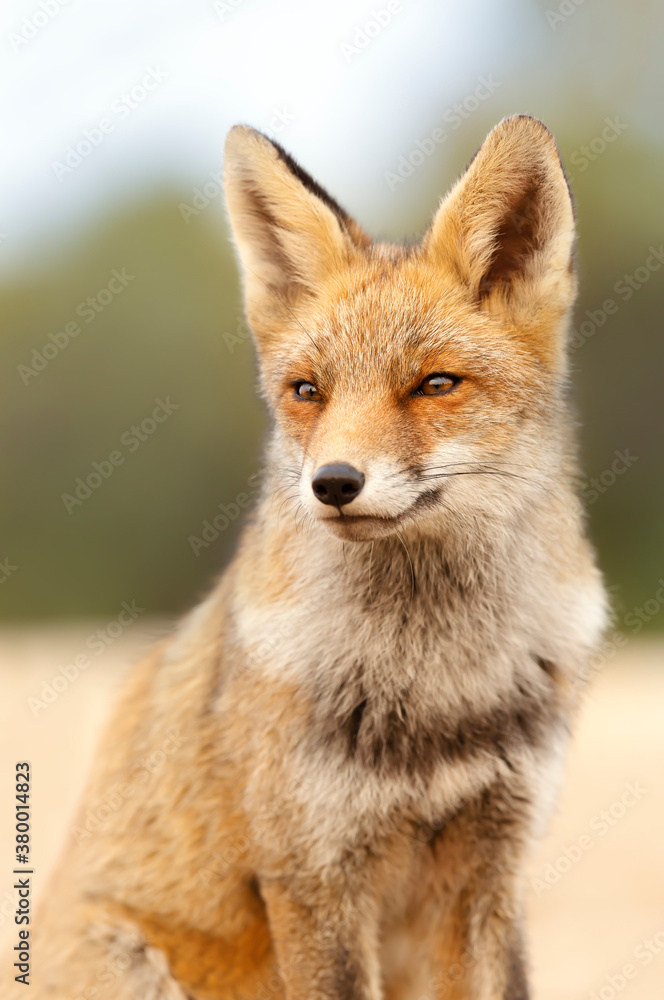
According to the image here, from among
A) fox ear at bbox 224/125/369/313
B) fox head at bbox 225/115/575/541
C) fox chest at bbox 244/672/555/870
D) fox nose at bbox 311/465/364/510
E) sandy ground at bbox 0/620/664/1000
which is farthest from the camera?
sandy ground at bbox 0/620/664/1000

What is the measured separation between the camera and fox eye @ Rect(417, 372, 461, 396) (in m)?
2.94

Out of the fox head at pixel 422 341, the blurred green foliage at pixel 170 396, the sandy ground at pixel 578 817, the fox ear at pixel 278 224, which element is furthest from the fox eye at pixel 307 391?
the blurred green foliage at pixel 170 396

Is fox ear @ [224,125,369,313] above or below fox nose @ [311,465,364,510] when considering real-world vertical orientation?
above

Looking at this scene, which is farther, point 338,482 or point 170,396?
point 170,396

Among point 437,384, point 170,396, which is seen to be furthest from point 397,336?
point 170,396

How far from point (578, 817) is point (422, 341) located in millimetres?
5071

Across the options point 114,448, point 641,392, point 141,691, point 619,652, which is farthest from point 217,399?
point 141,691

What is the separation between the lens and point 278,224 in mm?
3484

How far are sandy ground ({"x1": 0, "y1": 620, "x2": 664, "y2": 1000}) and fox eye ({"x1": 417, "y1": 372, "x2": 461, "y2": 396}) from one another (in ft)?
5.23

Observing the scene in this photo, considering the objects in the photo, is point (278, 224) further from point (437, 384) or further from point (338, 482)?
point (338, 482)

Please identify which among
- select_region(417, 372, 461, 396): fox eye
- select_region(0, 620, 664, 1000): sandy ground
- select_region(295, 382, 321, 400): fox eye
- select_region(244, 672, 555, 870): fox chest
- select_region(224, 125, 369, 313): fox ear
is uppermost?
select_region(224, 125, 369, 313): fox ear

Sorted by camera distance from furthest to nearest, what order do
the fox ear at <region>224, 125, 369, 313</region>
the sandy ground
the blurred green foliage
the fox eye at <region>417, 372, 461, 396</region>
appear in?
the blurred green foliage → the sandy ground → the fox ear at <region>224, 125, 369, 313</region> → the fox eye at <region>417, 372, 461, 396</region>

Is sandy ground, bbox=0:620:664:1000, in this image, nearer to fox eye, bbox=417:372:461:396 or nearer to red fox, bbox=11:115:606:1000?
red fox, bbox=11:115:606:1000

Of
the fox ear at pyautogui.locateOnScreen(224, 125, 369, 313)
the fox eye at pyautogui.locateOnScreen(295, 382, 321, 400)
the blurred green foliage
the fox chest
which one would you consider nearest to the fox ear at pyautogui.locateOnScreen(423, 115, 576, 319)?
the fox ear at pyautogui.locateOnScreen(224, 125, 369, 313)
